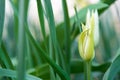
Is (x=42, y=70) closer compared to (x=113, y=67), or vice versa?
(x=113, y=67)

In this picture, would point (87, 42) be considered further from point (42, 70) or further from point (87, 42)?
point (42, 70)

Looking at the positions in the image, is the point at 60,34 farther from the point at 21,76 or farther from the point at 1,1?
the point at 21,76

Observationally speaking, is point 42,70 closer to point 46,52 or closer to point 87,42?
point 46,52

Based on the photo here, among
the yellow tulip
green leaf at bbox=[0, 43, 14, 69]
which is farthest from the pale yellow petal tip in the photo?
green leaf at bbox=[0, 43, 14, 69]

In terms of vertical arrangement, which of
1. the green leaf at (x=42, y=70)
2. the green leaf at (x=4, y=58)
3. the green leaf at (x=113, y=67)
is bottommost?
the green leaf at (x=42, y=70)

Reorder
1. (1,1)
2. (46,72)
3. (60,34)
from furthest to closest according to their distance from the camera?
(60,34) → (46,72) → (1,1)

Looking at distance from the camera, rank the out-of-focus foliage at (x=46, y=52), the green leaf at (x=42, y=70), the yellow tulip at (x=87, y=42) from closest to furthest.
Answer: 1. the out-of-focus foliage at (x=46, y=52)
2. the yellow tulip at (x=87, y=42)
3. the green leaf at (x=42, y=70)

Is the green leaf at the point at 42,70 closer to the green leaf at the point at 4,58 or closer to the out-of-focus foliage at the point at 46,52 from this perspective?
the out-of-focus foliage at the point at 46,52

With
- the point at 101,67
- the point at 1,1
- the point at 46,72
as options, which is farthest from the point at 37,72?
the point at 1,1

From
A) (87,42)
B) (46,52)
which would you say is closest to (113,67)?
(87,42)

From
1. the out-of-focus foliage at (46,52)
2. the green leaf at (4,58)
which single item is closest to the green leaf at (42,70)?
the out-of-focus foliage at (46,52)

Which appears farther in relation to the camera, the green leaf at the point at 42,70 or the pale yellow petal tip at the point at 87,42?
the green leaf at the point at 42,70
